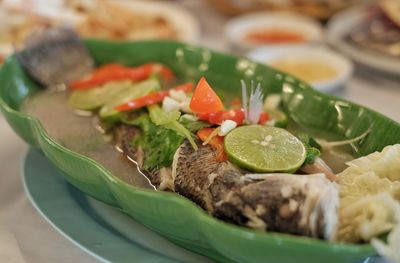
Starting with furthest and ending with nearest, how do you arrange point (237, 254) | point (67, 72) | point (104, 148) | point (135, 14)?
1. point (135, 14)
2. point (67, 72)
3. point (104, 148)
4. point (237, 254)

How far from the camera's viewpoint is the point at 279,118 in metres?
1.53

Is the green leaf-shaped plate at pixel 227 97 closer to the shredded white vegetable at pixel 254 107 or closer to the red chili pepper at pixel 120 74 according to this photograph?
the red chili pepper at pixel 120 74

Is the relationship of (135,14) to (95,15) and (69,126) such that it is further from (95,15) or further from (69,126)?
(69,126)

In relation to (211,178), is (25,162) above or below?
below

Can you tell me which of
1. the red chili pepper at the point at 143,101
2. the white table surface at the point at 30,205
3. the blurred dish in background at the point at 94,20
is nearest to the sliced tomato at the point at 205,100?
the red chili pepper at the point at 143,101

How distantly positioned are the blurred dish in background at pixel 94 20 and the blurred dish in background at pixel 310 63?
13.3 inches

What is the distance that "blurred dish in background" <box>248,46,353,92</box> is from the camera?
2095mm

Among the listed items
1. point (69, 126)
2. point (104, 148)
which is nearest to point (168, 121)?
point (104, 148)

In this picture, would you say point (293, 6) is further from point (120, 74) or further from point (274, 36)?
point (120, 74)

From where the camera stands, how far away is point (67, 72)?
1.85 meters

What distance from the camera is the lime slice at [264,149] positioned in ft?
3.83

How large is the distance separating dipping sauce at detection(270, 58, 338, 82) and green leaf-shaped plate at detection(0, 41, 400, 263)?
0.44m

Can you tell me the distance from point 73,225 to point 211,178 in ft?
1.19

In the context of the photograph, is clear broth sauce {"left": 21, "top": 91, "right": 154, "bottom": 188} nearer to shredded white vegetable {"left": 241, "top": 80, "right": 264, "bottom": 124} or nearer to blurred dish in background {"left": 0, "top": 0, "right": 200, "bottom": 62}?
shredded white vegetable {"left": 241, "top": 80, "right": 264, "bottom": 124}
